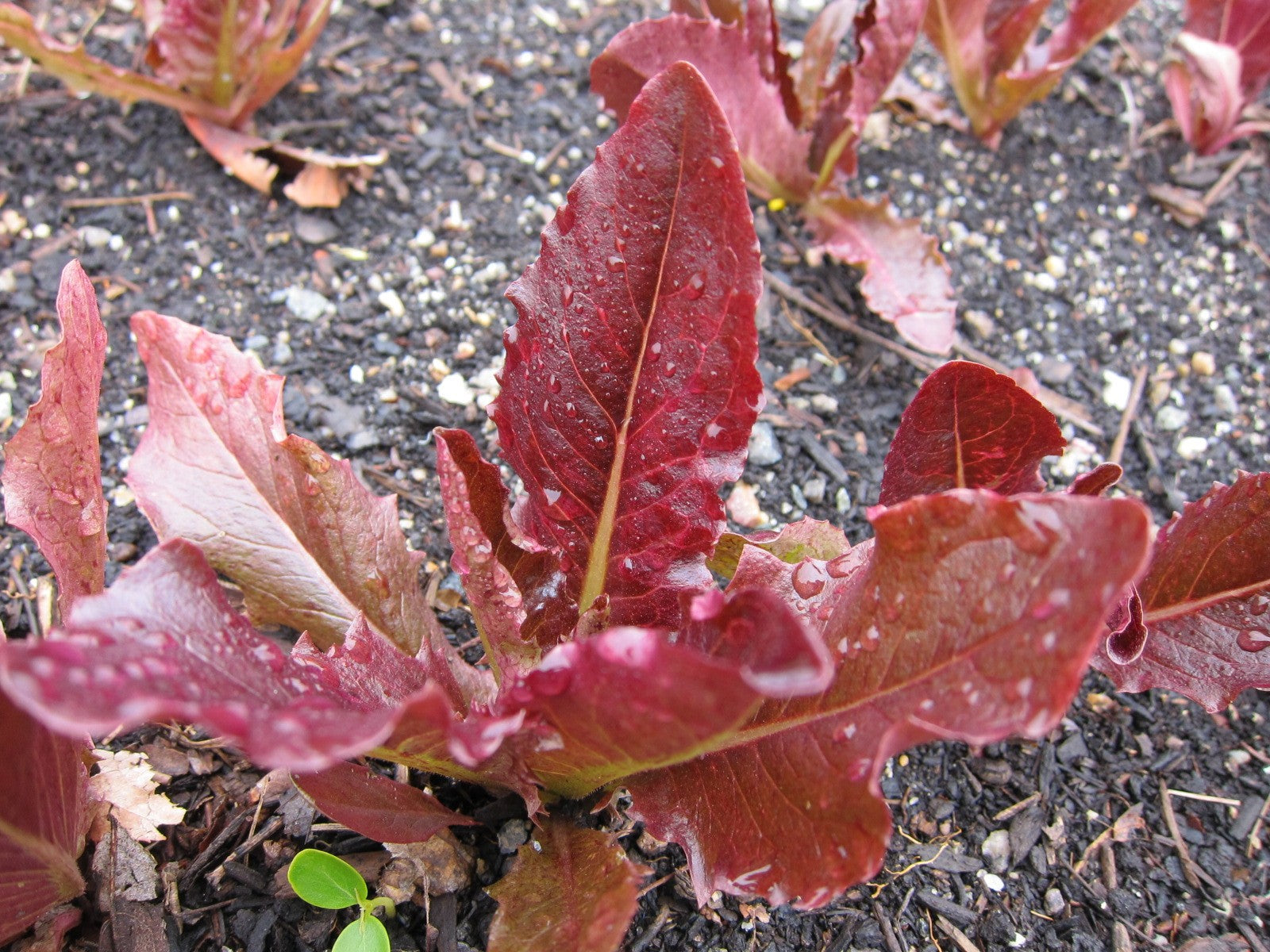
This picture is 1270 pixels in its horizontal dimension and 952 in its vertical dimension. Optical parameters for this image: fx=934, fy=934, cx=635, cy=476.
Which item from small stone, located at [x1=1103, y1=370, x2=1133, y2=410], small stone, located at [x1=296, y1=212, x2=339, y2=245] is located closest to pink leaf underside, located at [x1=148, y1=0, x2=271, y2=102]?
small stone, located at [x1=296, y1=212, x2=339, y2=245]

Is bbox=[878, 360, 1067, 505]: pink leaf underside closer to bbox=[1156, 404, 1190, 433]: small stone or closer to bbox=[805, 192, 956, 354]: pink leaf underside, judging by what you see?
bbox=[805, 192, 956, 354]: pink leaf underside

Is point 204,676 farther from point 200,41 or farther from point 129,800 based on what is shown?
point 200,41

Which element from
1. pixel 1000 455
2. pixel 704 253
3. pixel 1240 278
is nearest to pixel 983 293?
pixel 1240 278

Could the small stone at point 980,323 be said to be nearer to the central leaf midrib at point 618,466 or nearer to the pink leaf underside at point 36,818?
the central leaf midrib at point 618,466

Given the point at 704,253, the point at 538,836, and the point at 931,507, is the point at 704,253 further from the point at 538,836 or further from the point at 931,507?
the point at 538,836

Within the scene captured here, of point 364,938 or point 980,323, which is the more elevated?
point 980,323

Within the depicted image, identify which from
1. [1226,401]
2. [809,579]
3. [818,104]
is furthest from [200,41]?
[1226,401]
